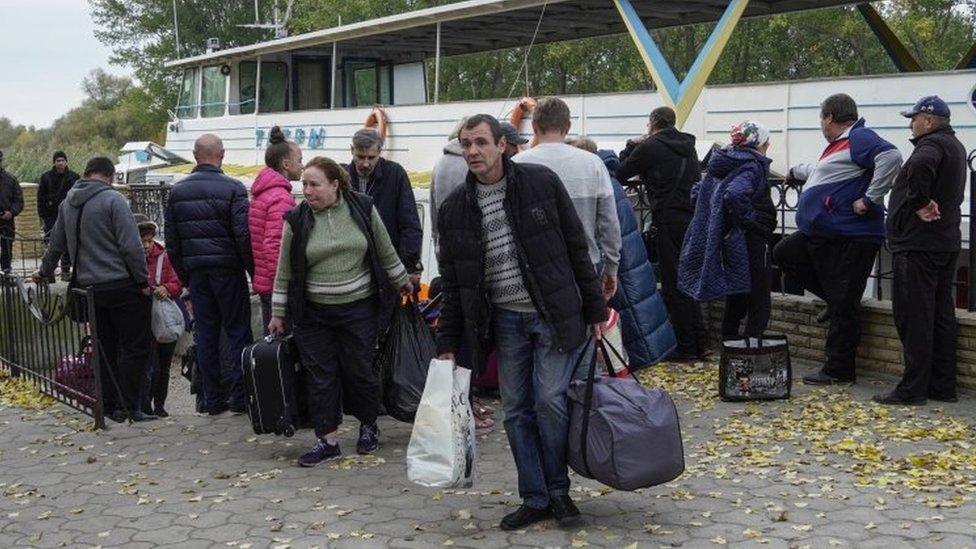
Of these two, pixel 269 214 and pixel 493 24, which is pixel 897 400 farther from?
pixel 493 24

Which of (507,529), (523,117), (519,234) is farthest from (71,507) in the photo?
(523,117)

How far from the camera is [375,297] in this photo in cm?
717

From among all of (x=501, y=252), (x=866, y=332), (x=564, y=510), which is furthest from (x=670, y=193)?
(x=564, y=510)

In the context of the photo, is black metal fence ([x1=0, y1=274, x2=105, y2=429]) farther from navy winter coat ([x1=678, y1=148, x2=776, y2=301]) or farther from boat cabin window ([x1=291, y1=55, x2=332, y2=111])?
boat cabin window ([x1=291, y1=55, x2=332, y2=111])

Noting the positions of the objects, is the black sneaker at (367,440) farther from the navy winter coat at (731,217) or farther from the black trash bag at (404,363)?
the navy winter coat at (731,217)

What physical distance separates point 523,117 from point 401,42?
23.1ft

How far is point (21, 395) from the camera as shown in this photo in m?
10.5

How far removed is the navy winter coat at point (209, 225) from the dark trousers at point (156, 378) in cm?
94

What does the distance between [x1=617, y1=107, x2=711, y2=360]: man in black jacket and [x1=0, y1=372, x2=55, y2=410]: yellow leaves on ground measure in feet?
16.1

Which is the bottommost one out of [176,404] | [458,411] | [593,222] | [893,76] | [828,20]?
[176,404]

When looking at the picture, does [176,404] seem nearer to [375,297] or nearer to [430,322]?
[430,322]

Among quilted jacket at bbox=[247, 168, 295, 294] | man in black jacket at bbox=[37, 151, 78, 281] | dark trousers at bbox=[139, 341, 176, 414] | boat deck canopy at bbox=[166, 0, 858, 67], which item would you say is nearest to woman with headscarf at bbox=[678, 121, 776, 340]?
quilted jacket at bbox=[247, 168, 295, 294]

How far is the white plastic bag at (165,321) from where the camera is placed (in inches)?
343

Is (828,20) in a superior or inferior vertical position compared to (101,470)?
superior
